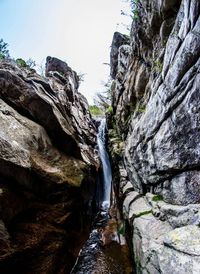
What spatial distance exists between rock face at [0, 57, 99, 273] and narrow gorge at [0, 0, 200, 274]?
0.04 metres

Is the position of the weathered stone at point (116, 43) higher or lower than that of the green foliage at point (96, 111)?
lower

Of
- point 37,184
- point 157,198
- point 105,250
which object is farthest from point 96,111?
point 157,198

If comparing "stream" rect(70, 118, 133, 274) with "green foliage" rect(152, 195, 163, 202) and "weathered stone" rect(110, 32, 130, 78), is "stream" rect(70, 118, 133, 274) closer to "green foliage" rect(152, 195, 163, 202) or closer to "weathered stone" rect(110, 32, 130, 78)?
"green foliage" rect(152, 195, 163, 202)

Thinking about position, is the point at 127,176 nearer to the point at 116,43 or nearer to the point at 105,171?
the point at 105,171

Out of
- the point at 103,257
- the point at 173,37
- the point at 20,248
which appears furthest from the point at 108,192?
the point at 173,37

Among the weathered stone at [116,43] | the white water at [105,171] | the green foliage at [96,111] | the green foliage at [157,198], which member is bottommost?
the green foliage at [157,198]

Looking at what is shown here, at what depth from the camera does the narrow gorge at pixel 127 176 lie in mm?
4680

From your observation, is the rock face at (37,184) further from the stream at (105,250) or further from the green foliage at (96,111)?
the green foliage at (96,111)

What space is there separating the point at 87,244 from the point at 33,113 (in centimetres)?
660

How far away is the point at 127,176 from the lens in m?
11.8

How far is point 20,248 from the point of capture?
638 cm

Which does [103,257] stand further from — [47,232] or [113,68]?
[113,68]

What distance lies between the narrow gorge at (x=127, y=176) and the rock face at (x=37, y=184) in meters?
0.04

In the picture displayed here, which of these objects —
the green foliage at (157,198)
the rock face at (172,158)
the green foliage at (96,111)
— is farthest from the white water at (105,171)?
the green foliage at (96,111)
